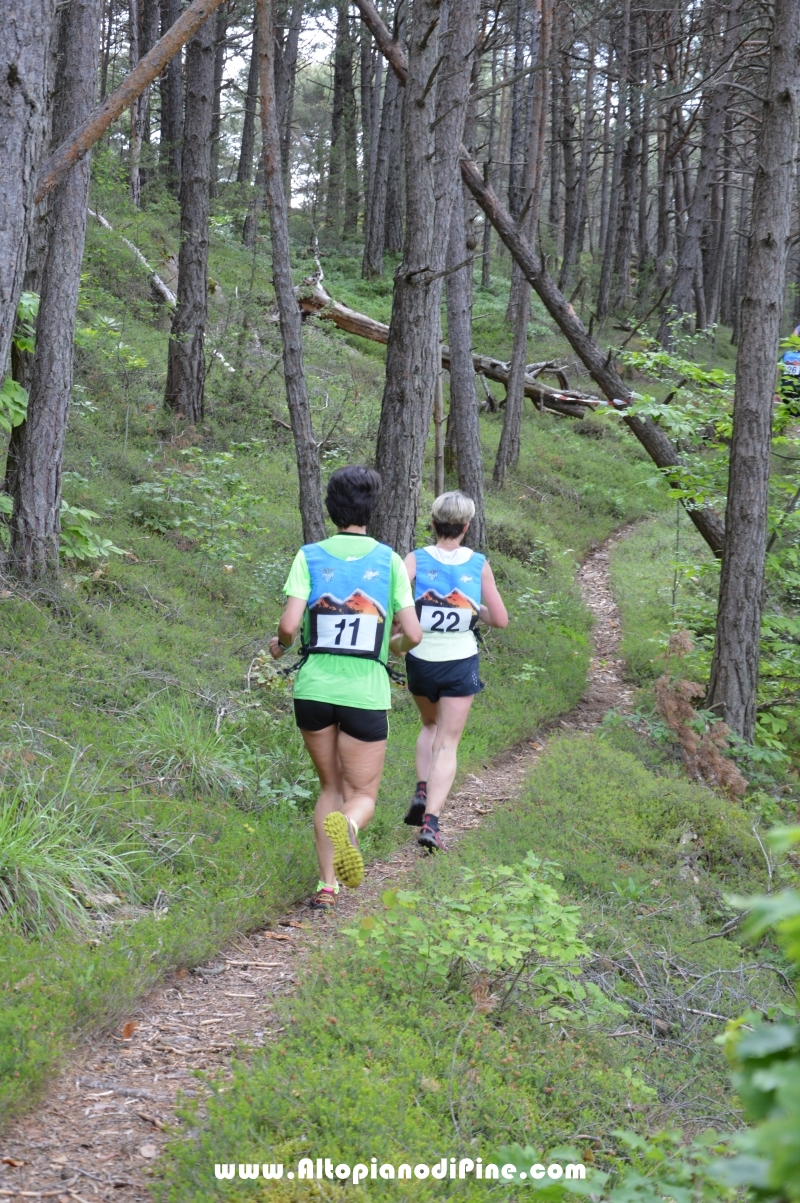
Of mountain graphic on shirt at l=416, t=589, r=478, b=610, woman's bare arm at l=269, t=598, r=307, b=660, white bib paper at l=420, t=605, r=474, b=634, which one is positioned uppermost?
woman's bare arm at l=269, t=598, r=307, b=660

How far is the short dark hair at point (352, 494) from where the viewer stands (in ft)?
16.0

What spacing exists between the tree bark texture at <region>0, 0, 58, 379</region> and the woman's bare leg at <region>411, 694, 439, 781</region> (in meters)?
3.40

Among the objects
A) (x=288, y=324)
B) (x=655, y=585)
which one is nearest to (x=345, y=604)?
(x=288, y=324)

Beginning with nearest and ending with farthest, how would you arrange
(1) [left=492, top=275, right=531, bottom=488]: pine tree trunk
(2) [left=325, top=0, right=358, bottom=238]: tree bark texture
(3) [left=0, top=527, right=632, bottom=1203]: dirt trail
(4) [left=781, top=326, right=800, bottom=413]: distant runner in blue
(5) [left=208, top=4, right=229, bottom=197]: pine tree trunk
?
(3) [left=0, top=527, right=632, bottom=1203]: dirt trail < (4) [left=781, top=326, right=800, bottom=413]: distant runner in blue < (1) [left=492, top=275, right=531, bottom=488]: pine tree trunk < (5) [left=208, top=4, right=229, bottom=197]: pine tree trunk < (2) [left=325, top=0, right=358, bottom=238]: tree bark texture

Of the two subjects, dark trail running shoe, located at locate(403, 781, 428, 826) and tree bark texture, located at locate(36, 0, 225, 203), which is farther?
dark trail running shoe, located at locate(403, 781, 428, 826)

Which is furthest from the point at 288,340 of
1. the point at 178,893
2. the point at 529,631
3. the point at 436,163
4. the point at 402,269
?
the point at 178,893

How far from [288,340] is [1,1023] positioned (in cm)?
731

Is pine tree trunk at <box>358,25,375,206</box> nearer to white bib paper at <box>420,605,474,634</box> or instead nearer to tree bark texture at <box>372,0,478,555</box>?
tree bark texture at <box>372,0,478,555</box>

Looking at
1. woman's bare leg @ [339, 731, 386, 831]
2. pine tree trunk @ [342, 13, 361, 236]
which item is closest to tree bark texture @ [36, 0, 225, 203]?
woman's bare leg @ [339, 731, 386, 831]

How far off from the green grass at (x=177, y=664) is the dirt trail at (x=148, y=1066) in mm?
114

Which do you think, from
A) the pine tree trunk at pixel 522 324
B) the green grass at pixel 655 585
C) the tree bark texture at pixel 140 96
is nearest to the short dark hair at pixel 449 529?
the green grass at pixel 655 585

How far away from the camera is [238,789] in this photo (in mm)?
6180

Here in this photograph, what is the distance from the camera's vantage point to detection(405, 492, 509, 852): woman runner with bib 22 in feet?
20.0

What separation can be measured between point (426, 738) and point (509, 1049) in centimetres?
272
